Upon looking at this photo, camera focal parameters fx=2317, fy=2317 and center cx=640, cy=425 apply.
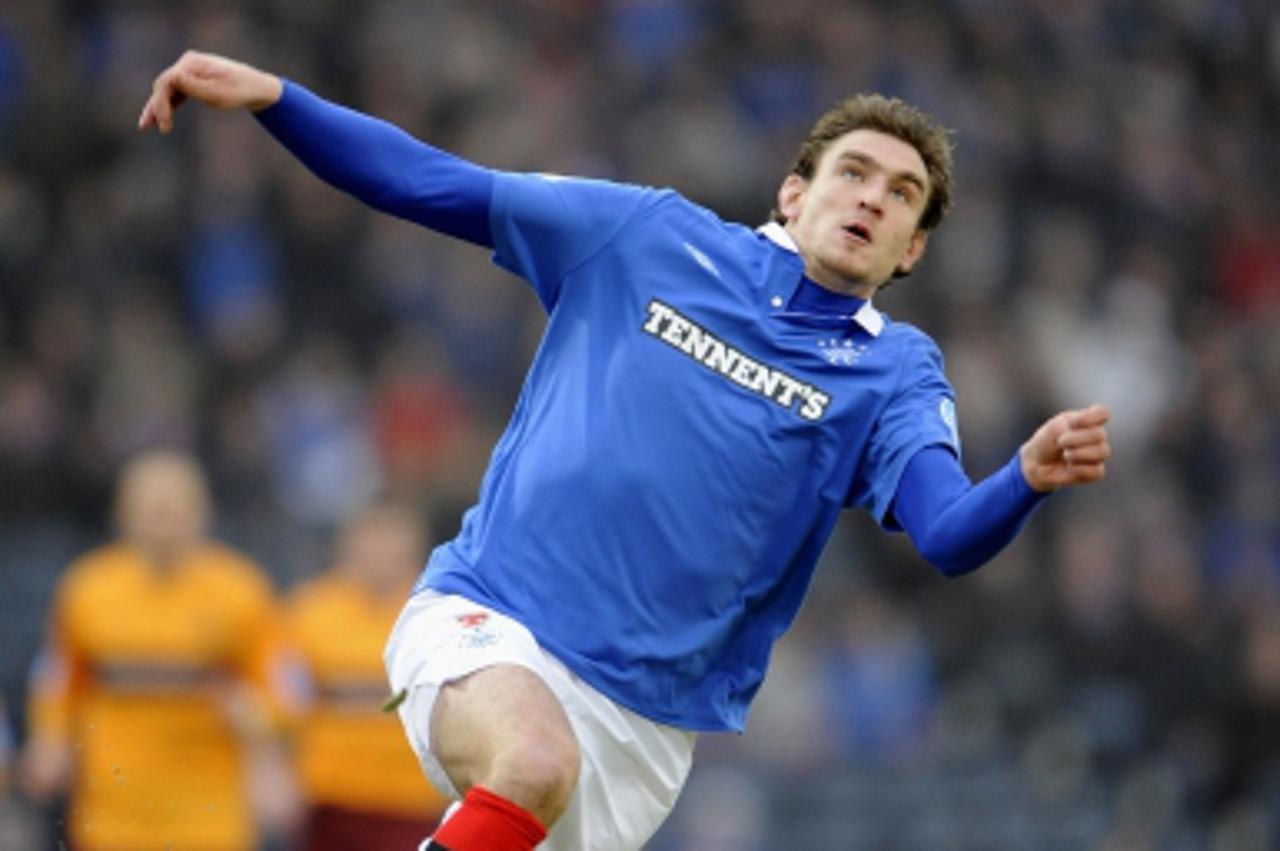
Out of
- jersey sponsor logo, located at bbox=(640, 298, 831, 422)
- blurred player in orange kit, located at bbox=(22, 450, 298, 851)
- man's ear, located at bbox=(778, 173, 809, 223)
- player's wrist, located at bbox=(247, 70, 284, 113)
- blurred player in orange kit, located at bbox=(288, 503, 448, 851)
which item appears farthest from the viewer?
blurred player in orange kit, located at bbox=(288, 503, 448, 851)

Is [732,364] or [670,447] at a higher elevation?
[732,364]

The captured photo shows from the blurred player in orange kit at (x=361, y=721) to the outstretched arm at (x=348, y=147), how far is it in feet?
17.4

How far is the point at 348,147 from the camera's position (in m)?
5.32

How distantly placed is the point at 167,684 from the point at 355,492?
3415mm

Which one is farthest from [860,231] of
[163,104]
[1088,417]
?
Answer: [163,104]

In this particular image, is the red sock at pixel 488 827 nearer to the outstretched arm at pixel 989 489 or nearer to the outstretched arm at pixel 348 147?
the outstretched arm at pixel 989 489

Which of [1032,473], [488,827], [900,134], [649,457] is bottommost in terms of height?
[488,827]

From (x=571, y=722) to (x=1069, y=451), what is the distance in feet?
4.49

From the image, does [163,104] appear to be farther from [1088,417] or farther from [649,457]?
[1088,417]

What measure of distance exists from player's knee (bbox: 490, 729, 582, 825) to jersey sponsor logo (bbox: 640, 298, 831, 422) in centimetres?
102

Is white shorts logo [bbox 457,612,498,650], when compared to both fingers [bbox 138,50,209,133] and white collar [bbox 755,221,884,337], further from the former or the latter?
fingers [bbox 138,50,209,133]

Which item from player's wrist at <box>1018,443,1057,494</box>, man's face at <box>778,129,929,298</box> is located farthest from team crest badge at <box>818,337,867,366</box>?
player's wrist at <box>1018,443,1057,494</box>

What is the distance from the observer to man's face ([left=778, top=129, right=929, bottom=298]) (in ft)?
19.0

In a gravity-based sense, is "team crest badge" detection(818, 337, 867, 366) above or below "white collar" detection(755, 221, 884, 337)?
below
